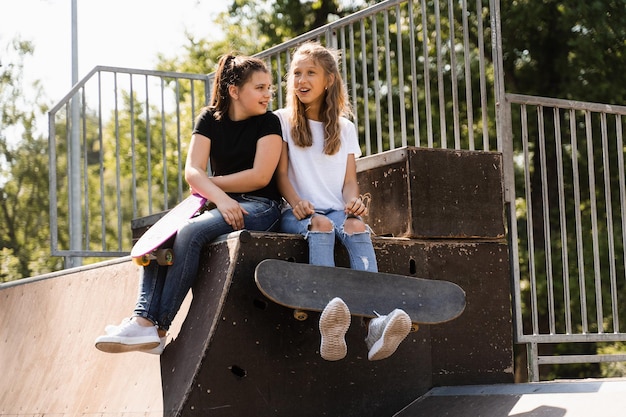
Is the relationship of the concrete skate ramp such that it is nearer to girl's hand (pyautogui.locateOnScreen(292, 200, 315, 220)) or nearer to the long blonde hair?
girl's hand (pyautogui.locateOnScreen(292, 200, 315, 220))

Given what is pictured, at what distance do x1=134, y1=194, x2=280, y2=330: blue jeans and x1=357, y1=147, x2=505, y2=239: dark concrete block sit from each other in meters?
0.98

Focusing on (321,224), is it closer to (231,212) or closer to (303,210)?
(303,210)

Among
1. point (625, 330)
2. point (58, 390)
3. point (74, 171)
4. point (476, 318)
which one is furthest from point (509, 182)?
point (74, 171)

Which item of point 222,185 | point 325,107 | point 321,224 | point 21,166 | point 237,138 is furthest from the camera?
point 21,166

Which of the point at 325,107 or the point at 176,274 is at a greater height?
the point at 325,107

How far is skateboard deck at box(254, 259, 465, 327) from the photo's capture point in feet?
14.1

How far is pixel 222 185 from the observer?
492 cm

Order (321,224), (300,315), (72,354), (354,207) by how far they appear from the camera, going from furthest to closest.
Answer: (72,354) → (354,207) → (321,224) → (300,315)

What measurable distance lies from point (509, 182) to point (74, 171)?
11714mm

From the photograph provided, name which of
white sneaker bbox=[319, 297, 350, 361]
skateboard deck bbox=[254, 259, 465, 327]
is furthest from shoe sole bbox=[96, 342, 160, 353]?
white sneaker bbox=[319, 297, 350, 361]

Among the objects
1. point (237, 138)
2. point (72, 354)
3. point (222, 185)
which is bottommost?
point (72, 354)

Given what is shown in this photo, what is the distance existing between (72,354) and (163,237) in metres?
1.58

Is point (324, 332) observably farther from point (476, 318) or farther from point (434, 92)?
point (434, 92)

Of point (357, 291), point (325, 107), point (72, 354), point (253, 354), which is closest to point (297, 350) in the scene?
point (253, 354)
